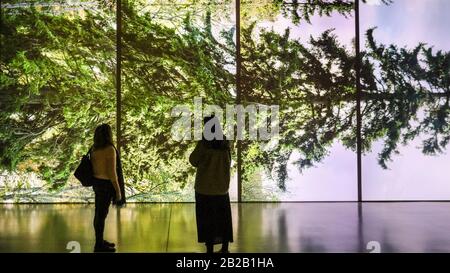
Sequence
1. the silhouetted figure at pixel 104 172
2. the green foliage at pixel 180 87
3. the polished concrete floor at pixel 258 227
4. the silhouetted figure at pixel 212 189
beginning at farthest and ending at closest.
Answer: the green foliage at pixel 180 87 < the polished concrete floor at pixel 258 227 < the silhouetted figure at pixel 104 172 < the silhouetted figure at pixel 212 189

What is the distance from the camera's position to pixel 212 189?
5.40 metres

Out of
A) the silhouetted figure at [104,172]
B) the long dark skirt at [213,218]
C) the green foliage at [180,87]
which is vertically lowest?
the long dark skirt at [213,218]

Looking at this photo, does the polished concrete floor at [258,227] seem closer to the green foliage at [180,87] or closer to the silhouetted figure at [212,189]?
the silhouetted figure at [212,189]

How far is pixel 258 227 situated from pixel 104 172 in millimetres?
2367

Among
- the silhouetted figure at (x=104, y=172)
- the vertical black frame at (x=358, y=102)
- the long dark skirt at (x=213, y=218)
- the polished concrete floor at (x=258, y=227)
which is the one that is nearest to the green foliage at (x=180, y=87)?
the vertical black frame at (x=358, y=102)

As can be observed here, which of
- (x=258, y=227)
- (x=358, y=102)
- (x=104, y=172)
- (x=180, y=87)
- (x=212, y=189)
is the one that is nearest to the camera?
(x=212, y=189)

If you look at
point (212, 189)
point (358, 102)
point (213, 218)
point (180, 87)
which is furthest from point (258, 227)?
point (358, 102)

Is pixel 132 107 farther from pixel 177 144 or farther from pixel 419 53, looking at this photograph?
pixel 419 53

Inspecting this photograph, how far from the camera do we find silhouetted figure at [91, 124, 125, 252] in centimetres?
553

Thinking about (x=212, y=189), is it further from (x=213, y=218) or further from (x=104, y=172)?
(x=104, y=172)

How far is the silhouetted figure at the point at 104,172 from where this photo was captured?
18.1 ft

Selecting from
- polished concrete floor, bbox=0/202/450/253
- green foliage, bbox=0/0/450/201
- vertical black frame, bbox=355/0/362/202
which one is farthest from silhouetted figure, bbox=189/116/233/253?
vertical black frame, bbox=355/0/362/202

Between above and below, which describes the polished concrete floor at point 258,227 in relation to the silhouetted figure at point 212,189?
below

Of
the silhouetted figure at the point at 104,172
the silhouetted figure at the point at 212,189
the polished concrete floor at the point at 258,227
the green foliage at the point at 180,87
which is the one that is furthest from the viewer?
the green foliage at the point at 180,87
